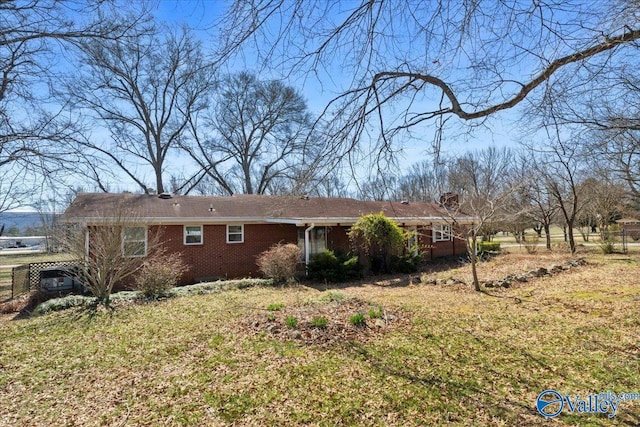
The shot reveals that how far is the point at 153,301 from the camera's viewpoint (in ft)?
32.4

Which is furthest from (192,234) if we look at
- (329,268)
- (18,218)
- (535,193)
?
(535,193)

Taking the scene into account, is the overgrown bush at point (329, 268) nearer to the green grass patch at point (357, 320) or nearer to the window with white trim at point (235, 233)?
the window with white trim at point (235, 233)

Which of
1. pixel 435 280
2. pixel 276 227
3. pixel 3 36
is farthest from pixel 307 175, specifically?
pixel 276 227

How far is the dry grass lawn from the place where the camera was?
3.75 meters

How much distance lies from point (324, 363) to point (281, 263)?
7.69 m

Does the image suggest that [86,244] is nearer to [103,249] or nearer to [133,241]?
[133,241]

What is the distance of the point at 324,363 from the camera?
4988 mm

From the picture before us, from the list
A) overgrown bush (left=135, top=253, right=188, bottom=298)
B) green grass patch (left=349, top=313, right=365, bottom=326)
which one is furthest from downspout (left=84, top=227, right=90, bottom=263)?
green grass patch (left=349, top=313, right=365, bottom=326)

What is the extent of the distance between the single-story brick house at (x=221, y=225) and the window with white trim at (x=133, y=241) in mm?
43

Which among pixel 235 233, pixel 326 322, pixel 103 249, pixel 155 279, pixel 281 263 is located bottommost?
pixel 326 322

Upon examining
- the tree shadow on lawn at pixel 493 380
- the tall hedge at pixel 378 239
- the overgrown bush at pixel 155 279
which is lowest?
the tree shadow on lawn at pixel 493 380

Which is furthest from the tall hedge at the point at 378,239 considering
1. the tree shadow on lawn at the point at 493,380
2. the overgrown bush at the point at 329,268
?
the tree shadow on lawn at the point at 493,380

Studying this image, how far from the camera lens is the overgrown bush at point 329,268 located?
13539 millimetres

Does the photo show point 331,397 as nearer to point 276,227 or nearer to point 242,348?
point 242,348
